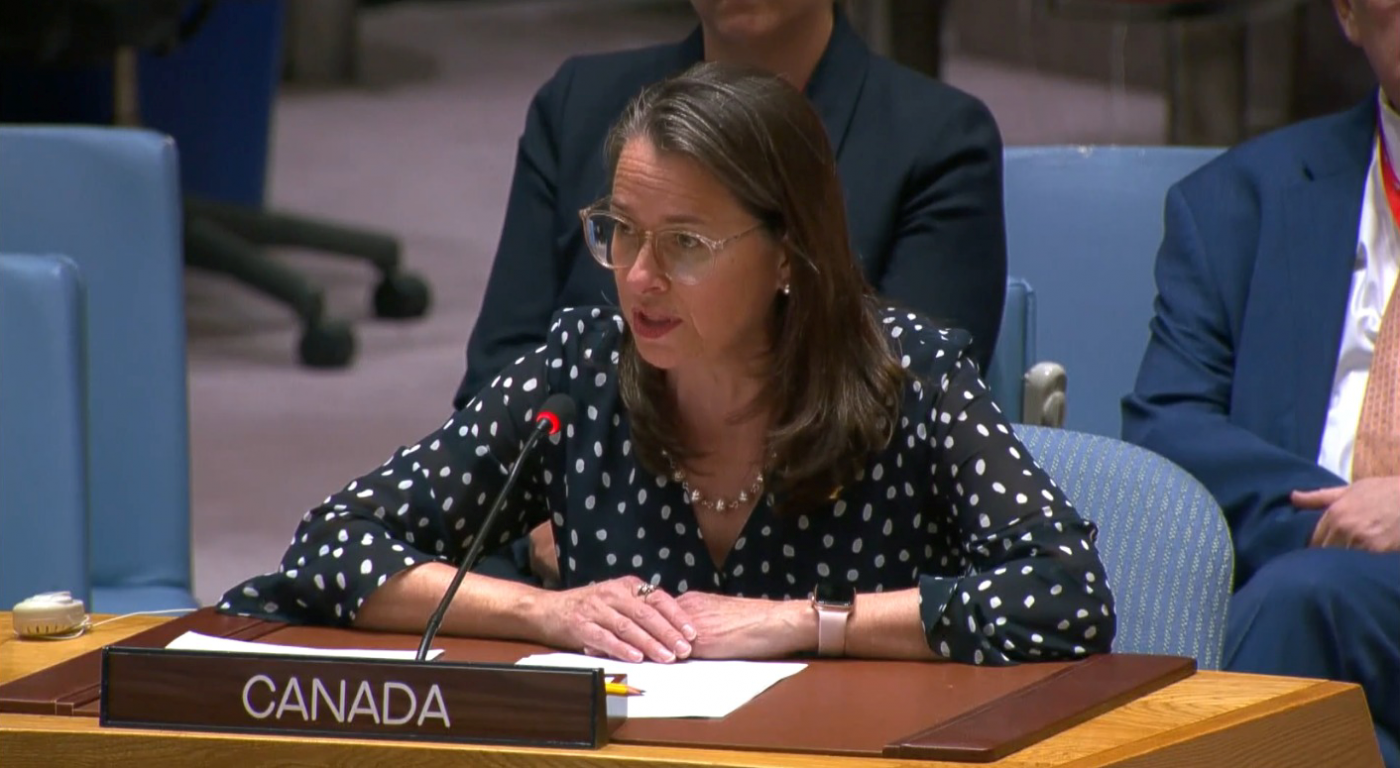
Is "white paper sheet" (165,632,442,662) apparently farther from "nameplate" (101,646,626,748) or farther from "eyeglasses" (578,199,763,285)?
"eyeglasses" (578,199,763,285)

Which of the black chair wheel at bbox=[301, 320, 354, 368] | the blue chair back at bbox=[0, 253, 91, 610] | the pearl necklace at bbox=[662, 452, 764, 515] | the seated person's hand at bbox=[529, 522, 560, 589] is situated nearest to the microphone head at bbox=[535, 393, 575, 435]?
the pearl necklace at bbox=[662, 452, 764, 515]

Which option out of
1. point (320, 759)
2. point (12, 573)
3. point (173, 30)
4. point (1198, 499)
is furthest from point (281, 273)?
point (320, 759)

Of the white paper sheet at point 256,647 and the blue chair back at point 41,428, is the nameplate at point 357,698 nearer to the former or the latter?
the white paper sheet at point 256,647

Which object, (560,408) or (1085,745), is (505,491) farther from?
(1085,745)

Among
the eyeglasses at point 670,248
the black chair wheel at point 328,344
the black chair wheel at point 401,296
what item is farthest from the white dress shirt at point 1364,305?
the black chair wheel at point 401,296

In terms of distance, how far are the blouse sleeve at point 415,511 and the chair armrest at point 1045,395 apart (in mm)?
774

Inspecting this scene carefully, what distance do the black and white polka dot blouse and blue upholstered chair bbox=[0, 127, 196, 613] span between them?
2.55 ft

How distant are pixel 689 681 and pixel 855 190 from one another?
886mm

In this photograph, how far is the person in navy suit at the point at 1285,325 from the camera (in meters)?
2.38

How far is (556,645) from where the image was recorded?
5.48 feet

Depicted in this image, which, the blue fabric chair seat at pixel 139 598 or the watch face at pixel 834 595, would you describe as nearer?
the watch face at pixel 834 595

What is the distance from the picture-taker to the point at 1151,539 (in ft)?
6.33

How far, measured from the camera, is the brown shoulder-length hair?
1.74 meters

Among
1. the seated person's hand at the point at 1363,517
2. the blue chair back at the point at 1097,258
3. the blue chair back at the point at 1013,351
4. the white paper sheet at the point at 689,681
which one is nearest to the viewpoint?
the white paper sheet at the point at 689,681
